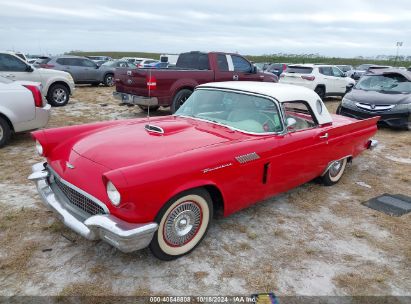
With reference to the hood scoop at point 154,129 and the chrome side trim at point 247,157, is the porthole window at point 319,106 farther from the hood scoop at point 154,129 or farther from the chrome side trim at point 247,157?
the hood scoop at point 154,129

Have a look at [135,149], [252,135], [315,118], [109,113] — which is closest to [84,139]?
[135,149]

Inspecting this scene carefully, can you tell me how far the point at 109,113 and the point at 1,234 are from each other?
718 cm

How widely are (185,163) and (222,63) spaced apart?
809 centimetres

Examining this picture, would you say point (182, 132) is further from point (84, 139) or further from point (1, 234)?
point (1, 234)

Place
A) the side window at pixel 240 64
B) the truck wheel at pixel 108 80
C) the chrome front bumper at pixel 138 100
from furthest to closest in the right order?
the truck wheel at pixel 108 80 < the side window at pixel 240 64 < the chrome front bumper at pixel 138 100

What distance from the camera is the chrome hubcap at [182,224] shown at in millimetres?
3139

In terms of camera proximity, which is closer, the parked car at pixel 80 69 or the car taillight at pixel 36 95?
the car taillight at pixel 36 95

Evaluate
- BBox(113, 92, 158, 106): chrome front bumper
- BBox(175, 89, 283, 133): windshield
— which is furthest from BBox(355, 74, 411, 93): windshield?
BBox(175, 89, 283, 133): windshield

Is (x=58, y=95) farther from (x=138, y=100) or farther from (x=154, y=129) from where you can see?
(x=154, y=129)

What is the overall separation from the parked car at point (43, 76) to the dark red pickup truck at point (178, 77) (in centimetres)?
254

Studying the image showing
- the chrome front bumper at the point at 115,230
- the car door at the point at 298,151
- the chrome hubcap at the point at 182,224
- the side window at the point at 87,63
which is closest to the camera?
the chrome front bumper at the point at 115,230

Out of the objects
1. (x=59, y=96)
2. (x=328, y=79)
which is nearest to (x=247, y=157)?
(x=59, y=96)

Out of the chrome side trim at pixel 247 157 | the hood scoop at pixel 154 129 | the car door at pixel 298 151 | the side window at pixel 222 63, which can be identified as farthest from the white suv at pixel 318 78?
the hood scoop at pixel 154 129

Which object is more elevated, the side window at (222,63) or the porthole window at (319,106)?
the side window at (222,63)
